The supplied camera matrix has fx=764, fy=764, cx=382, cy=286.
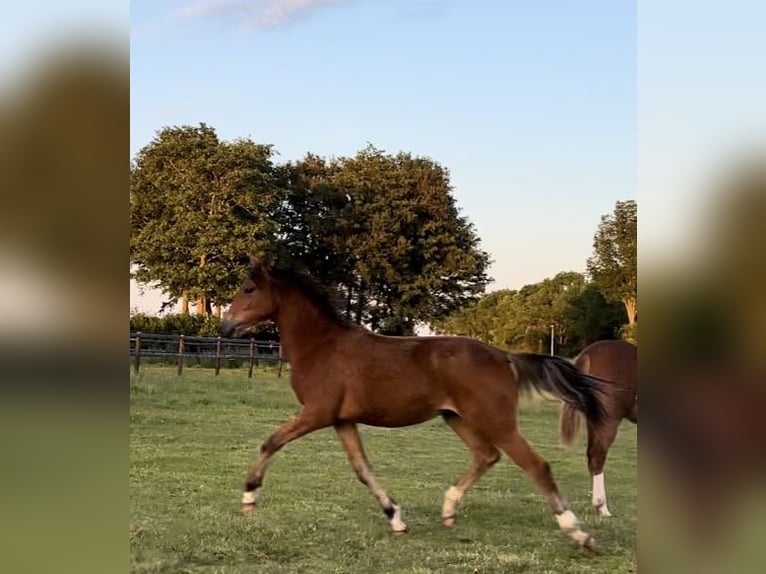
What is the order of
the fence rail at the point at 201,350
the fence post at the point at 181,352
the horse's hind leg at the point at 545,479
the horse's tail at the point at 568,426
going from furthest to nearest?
the fence rail at the point at 201,350
the fence post at the point at 181,352
the horse's tail at the point at 568,426
the horse's hind leg at the point at 545,479

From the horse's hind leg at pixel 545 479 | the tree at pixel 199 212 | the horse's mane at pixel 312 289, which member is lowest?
the horse's hind leg at pixel 545 479

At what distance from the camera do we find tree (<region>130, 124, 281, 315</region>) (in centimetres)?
525

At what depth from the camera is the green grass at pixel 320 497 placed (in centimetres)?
405

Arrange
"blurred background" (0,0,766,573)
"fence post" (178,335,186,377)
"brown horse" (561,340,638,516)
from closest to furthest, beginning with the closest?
"blurred background" (0,0,766,573)
"brown horse" (561,340,638,516)
"fence post" (178,335,186,377)

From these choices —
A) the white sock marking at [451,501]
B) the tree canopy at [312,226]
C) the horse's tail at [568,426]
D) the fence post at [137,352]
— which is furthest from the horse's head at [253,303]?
the horse's tail at [568,426]

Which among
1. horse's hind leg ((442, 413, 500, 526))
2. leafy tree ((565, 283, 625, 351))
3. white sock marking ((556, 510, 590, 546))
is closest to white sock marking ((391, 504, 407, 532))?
horse's hind leg ((442, 413, 500, 526))

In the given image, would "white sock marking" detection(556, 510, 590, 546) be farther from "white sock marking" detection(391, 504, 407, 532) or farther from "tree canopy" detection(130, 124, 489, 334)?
"tree canopy" detection(130, 124, 489, 334)

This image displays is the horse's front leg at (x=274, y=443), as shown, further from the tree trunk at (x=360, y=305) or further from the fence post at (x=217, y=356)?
the fence post at (x=217, y=356)

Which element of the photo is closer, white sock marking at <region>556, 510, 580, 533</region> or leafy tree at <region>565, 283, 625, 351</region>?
white sock marking at <region>556, 510, 580, 533</region>

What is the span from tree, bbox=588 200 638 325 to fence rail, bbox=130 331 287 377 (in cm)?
274

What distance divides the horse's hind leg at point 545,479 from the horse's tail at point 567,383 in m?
0.31

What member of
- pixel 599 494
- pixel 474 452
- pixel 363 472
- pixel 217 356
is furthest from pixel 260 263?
pixel 599 494
